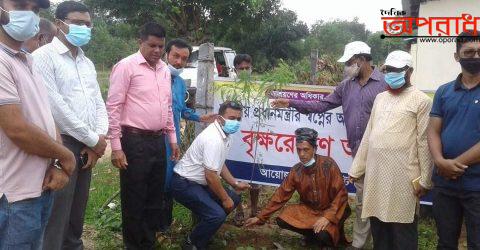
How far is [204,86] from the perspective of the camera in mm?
4562

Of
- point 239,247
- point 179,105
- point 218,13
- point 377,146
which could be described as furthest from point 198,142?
point 218,13

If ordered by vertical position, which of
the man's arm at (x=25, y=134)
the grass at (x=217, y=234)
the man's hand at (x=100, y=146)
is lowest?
the grass at (x=217, y=234)

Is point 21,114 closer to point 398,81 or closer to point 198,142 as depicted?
point 198,142

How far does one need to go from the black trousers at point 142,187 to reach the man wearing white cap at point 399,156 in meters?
1.71

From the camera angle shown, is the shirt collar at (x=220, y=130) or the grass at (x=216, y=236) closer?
the shirt collar at (x=220, y=130)

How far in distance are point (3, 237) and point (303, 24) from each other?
28.2m

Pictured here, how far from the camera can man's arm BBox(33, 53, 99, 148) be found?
9.39 feet

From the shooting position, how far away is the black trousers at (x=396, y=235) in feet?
11.1

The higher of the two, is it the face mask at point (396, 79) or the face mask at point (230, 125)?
the face mask at point (396, 79)

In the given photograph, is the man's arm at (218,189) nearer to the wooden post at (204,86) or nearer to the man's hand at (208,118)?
the man's hand at (208,118)

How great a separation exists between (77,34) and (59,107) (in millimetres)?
556

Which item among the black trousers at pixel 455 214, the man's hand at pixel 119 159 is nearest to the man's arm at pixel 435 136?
the black trousers at pixel 455 214

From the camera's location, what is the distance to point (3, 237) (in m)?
2.02

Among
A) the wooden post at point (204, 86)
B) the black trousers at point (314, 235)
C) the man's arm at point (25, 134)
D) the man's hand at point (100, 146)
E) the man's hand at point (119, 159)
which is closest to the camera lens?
the man's arm at point (25, 134)
